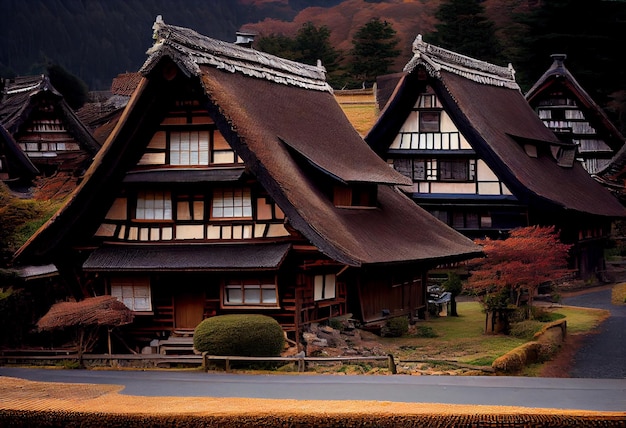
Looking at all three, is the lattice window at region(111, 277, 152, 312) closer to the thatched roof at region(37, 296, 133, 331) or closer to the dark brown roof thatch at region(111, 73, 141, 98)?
the thatched roof at region(37, 296, 133, 331)

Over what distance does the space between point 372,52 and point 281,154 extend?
44951mm

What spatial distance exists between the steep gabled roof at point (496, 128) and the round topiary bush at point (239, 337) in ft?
51.6

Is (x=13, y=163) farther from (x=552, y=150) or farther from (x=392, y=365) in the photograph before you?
(x=392, y=365)

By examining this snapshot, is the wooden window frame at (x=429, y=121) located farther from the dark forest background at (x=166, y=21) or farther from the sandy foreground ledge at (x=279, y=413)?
the dark forest background at (x=166, y=21)

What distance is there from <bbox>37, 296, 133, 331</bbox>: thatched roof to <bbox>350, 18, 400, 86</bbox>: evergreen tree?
4651 cm

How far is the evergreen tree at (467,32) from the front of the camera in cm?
6512

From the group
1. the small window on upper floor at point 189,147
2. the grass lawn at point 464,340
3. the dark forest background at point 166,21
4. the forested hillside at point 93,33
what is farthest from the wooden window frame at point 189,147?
the forested hillside at point 93,33

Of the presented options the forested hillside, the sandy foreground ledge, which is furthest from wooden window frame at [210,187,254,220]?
the forested hillside

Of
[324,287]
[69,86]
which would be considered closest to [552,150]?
[324,287]

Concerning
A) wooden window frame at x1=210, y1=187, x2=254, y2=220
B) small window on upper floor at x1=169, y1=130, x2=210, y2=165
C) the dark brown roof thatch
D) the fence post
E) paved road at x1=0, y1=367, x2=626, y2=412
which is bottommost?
paved road at x1=0, y1=367, x2=626, y2=412

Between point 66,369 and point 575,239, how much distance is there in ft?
75.2

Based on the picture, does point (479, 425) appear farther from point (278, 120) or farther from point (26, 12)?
point (26, 12)

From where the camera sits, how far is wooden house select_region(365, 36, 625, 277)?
122ft

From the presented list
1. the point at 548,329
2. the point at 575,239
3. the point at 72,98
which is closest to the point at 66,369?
the point at 548,329
